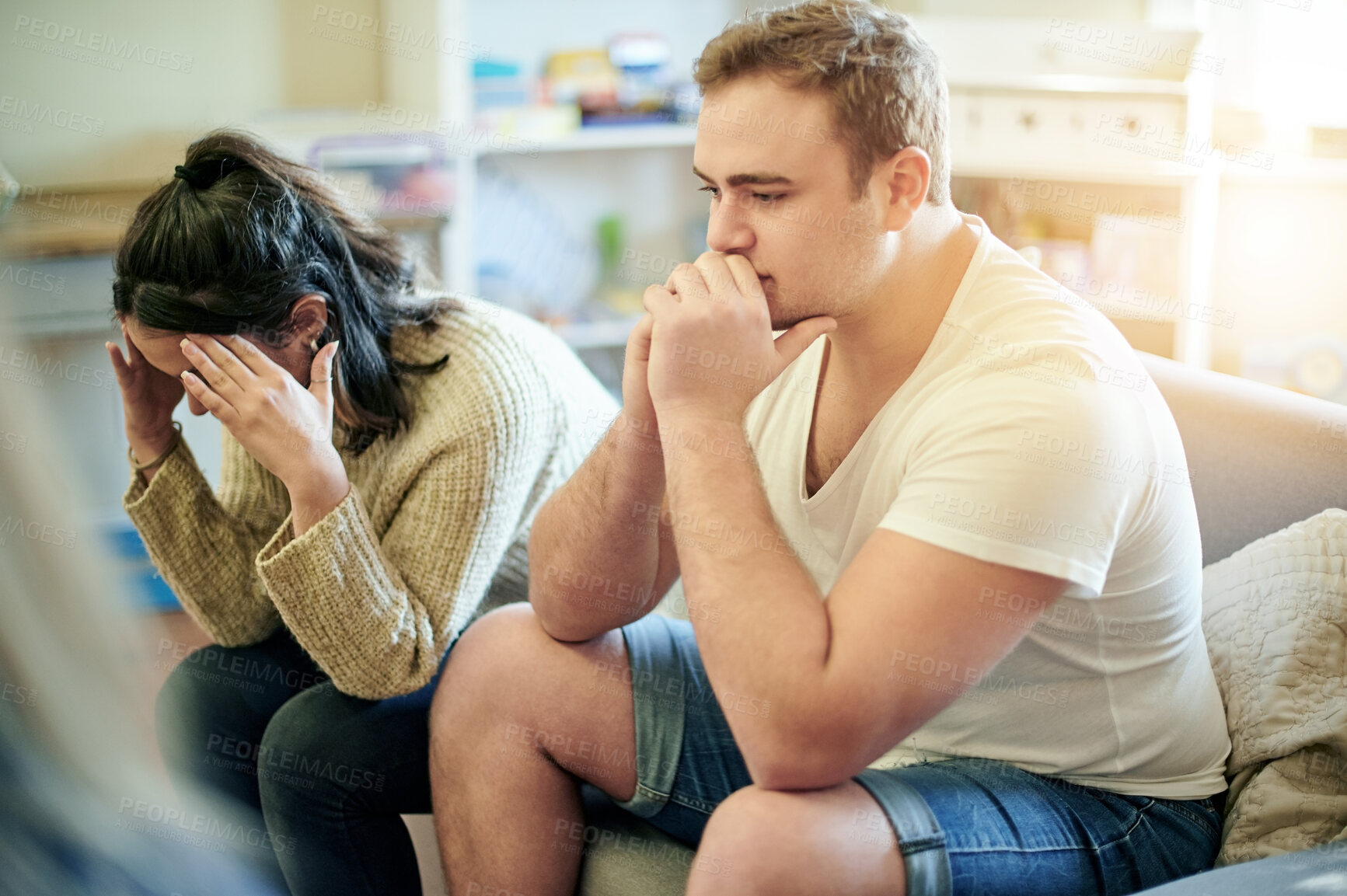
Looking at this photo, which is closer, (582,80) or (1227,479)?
(1227,479)

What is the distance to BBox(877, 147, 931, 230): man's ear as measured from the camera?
0.93 metres

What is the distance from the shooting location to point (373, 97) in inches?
103

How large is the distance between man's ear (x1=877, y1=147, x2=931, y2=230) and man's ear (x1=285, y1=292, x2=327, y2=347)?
59cm

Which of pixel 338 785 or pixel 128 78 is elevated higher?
pixel 128 78

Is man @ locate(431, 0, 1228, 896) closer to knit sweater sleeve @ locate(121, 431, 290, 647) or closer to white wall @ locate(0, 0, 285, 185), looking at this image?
knit sweater sleeve @ locate(121, 431, 290, 647)

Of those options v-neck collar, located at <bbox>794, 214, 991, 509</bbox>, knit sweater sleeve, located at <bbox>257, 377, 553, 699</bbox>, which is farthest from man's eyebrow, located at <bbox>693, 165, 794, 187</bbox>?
knit sweater sleeve, located at <bbox>257, 377, 553, 699</bbox>

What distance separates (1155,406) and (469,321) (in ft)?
2.41

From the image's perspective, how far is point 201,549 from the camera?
4.17ft

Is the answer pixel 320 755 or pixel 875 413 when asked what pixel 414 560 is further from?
pixel 875 413

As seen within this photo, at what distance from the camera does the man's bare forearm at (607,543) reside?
1038 mm

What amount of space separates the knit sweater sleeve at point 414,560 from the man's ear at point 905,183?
45 cm

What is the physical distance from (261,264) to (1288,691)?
1.02 metres

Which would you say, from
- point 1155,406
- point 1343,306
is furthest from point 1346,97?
point 1155,406

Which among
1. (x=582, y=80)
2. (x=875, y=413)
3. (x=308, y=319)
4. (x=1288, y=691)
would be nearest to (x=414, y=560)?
(x=308, y=319)
